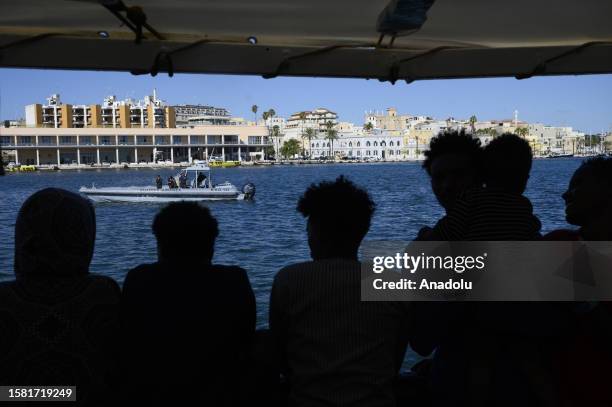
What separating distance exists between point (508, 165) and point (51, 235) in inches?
45.1

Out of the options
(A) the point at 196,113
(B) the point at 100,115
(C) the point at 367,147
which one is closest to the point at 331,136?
(C) the point at 367,147

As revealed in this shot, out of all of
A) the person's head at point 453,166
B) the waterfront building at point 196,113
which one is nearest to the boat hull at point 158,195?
the person's head at point 453,166

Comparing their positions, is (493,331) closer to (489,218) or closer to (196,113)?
(489,218)

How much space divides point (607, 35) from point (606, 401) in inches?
58.9

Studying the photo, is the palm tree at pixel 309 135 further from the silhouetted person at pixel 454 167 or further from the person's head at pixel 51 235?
the person's head at pixel 51 235

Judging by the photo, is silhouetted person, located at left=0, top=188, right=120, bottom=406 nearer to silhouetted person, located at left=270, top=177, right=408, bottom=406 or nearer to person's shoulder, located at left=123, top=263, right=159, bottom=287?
person's shoulder, located at left=123, top=263, right=159, bottom=287

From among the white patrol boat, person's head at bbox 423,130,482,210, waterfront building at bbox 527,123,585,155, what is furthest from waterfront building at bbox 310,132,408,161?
person's head at bbox 423,130,482,210

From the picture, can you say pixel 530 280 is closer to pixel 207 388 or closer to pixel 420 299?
pixel 420 299

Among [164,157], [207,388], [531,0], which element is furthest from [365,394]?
[164,157]

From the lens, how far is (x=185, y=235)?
155cm

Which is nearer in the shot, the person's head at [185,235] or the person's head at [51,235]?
the person's head at [51,235]

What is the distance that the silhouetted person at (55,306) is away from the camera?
1.45 m

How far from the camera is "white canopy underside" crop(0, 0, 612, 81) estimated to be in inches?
79.0

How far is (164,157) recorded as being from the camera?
298 ft
